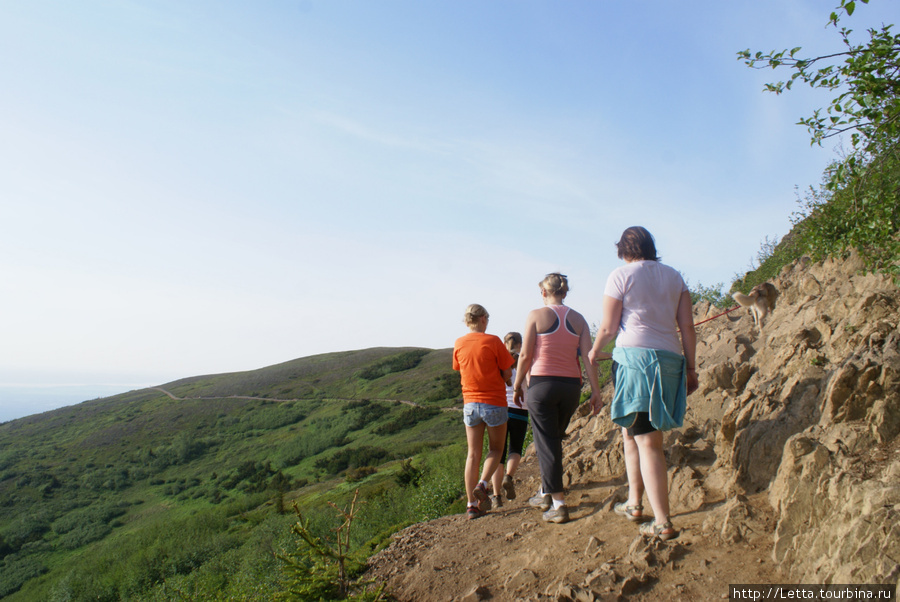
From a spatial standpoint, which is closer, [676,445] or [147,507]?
[676,445]

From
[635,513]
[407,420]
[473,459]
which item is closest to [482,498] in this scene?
[473,459]

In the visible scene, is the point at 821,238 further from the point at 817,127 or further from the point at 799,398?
the point at 799,398

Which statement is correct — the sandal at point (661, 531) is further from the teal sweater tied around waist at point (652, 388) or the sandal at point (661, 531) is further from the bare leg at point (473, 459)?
the bare leg at point (473, 459)

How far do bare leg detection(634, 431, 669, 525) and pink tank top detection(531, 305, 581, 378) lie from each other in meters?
1.18

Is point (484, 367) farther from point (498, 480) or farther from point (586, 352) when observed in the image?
point (498, 480)

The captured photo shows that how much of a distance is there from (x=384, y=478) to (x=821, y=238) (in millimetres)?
18105

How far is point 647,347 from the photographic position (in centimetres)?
402

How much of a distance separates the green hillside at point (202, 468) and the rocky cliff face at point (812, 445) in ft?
16.0

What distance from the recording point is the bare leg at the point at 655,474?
3.86m

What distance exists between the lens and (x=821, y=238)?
7.54m

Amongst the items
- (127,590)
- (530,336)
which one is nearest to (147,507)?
(127,590)

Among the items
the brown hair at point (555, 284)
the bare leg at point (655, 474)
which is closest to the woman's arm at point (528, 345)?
the brown hair at point (555, 284)

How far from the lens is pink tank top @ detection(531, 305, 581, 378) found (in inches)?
197

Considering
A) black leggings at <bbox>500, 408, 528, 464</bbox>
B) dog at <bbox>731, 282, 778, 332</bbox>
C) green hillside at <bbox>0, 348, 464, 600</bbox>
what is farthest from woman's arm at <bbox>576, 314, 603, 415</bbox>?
dog at <bbox>731, 282, 778, 332</bbox>
